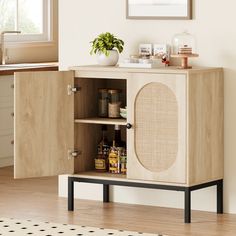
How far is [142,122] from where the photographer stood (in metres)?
5.00

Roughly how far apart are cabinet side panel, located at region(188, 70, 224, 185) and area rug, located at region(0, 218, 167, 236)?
Answer: 1.72 feet

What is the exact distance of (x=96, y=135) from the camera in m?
5.46

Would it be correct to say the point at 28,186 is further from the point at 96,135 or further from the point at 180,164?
the point at 180,164

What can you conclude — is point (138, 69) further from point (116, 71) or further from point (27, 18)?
point (27, 18)

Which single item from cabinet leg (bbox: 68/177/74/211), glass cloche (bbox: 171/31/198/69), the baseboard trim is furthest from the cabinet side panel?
the baseboard trim

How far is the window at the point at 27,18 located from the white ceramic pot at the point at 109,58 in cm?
238

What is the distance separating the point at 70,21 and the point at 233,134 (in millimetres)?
1246

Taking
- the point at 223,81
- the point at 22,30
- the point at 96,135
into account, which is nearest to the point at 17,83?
the point at 96,135

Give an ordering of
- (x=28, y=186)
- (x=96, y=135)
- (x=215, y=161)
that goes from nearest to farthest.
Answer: (x=215, y=161), (x=96, y=135), (x=28, y=186)

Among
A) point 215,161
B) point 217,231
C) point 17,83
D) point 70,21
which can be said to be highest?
point 70,21

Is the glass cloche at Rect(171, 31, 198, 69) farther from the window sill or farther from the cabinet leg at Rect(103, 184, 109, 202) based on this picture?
the window sill

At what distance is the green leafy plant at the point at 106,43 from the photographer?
17.1 ft

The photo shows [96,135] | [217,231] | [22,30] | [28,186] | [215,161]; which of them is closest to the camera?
[217,231]

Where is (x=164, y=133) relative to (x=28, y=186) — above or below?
above
